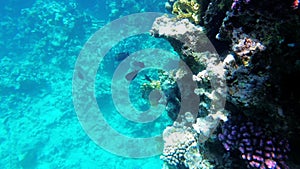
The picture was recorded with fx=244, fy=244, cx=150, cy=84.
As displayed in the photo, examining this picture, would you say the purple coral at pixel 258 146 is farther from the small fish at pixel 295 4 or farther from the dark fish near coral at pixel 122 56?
the dark fish near coral at pixel 122 56

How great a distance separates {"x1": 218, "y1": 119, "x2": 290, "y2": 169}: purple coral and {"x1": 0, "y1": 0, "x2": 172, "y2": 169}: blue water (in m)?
9.42

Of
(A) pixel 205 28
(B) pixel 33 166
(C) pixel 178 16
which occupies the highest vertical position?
(C) pixel 178 16

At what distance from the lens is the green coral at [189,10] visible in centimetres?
475

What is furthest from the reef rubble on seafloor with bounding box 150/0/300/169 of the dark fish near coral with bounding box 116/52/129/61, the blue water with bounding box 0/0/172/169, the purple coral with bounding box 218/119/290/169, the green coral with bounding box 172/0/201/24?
the blue water with bounding box 0/0/172/169

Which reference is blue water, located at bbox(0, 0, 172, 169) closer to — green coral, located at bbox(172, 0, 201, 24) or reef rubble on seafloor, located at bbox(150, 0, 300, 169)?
green coral, located at bbox(172, 0, 201, 24)

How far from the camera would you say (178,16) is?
5.07 meters

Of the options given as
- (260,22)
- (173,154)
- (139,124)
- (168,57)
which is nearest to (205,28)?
(260,22)

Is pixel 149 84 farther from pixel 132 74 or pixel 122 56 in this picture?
pixel 122 56

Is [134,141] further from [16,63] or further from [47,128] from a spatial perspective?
[16,63]

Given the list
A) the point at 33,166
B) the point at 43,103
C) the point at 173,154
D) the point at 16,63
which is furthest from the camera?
the point at 16,63

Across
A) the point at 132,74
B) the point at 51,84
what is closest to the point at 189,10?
the point at 132,74

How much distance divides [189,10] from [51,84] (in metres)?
13.2

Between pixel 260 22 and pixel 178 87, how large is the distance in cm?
273

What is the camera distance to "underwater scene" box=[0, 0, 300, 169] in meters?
2.55
